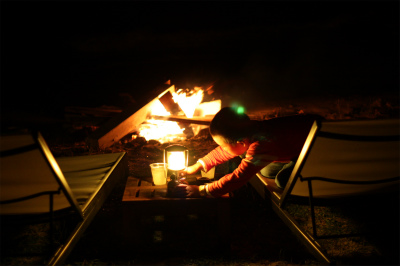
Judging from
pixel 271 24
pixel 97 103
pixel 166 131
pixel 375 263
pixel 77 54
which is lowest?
pixel 375 263

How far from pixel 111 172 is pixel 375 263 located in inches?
101

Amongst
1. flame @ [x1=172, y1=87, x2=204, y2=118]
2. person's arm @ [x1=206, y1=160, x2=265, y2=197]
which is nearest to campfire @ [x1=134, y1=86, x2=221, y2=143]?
flame @ [x1=172, y1=87, x2=204, y2=118]

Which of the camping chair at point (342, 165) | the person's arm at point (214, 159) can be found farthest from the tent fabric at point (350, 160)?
the person's arm at point (214, 159)

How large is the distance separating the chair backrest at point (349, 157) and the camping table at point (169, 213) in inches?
26.1

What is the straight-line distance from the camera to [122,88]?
8.76m

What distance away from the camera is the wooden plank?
5387 millimetres

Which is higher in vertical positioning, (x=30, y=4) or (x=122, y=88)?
(x=30, y=4)

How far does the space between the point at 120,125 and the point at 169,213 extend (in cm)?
309

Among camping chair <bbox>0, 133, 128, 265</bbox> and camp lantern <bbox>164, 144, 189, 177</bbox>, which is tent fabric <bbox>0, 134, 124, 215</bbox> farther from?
camp lantern <bbox>164, 144, 189, 177</bbox>

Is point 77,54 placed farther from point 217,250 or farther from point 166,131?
point 217,250

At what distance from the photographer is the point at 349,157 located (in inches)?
93.7

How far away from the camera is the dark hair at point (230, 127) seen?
2.87 metres

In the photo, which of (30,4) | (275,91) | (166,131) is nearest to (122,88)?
(166,131)

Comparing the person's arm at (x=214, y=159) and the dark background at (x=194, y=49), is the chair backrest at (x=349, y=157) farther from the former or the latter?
the dark background at (x=194, y=49)
